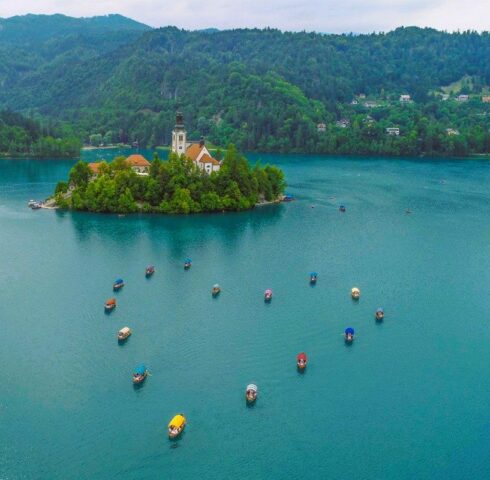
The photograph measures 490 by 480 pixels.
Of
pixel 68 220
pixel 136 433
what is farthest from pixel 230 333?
pixel 68 220

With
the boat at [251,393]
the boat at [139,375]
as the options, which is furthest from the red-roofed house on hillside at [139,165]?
the boat at [251,393]

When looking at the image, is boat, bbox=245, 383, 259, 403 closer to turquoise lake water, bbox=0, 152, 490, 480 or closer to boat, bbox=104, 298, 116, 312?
turquoise lake water, bbox=0, 152, 490, 480

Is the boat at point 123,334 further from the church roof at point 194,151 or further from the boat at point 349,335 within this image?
the church roof at point 194,151

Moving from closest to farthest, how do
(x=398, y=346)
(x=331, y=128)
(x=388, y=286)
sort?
(x=398, y=346) → (x=388, y=286) → (x=331, y=128)

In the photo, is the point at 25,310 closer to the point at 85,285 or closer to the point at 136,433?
the point at 85,285

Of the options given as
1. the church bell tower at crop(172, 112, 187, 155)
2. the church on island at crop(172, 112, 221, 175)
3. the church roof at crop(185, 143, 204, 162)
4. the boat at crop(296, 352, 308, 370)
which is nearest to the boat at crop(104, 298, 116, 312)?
the boat at crop(296, 352, 308, 370)

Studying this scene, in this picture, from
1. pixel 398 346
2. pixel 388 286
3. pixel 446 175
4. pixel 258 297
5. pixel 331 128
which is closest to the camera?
pixel 398 346
